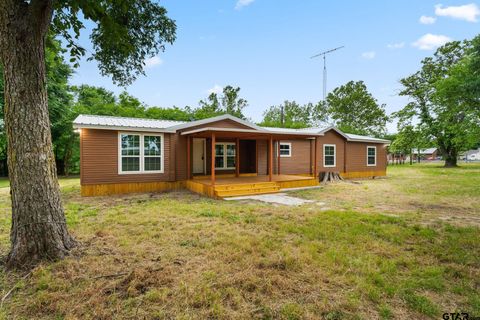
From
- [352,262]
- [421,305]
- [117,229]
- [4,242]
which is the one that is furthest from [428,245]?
[4,242]

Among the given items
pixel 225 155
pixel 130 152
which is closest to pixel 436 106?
pixel 225 155

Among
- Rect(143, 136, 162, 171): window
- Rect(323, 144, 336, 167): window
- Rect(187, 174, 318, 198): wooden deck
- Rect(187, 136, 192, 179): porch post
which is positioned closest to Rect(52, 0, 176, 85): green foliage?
Rect(143, 136, 162, 171): window

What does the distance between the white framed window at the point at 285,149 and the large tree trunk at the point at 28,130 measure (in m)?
11.4

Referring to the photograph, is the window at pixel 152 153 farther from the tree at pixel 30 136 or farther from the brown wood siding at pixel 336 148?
the brown wood siding at pixel 336 148

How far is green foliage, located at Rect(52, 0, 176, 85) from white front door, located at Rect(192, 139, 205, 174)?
603cm

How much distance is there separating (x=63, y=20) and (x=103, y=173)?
5498 millimetres

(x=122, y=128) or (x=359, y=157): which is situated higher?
(x=122, y=128)

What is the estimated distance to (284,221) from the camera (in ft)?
16.9

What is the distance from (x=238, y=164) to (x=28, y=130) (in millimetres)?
9461

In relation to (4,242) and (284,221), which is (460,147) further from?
(4,242)

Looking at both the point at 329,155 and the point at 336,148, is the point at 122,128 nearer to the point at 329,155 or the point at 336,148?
the point at 329,155

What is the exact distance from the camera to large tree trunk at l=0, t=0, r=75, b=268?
9.10 ft

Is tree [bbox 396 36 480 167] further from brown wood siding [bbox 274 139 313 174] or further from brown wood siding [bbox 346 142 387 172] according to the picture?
brown wood siding [bbox 274 139 313 174]

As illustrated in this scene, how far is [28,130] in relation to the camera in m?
2.85
